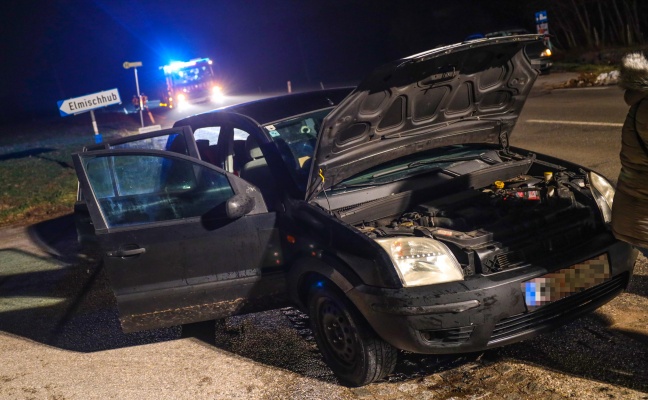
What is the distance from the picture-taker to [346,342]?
3584mm

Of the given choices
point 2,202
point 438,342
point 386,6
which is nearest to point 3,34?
point 386,6

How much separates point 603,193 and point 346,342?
190cm

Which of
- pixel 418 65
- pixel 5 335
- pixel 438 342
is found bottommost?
pixel 5 335

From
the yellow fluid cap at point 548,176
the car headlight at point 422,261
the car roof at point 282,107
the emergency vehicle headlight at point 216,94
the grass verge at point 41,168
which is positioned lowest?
the grass verge at point 41,168

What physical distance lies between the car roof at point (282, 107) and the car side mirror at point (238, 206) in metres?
0.67

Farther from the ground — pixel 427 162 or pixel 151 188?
pixel 151 188

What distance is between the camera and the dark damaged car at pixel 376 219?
10.8 ft

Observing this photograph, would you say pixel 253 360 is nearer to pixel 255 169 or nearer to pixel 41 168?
pixel 255 169

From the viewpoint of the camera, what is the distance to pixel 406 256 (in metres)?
3.34

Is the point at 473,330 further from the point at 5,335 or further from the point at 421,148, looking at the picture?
the point at 5,335

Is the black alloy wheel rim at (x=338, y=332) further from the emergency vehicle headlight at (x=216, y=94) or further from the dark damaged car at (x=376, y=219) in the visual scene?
the emergency vehicle headlight at (x=216, y=94)

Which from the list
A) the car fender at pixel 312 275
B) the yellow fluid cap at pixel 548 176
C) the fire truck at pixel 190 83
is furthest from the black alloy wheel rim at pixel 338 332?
the fire truck at pixel 190 83

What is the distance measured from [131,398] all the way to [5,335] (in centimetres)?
201

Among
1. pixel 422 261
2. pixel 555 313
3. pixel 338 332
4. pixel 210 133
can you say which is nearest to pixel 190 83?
pixel 210 133
